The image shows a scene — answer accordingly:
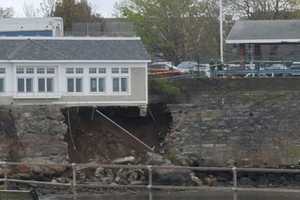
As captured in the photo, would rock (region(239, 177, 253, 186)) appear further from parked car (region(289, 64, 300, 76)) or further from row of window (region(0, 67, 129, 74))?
parked car (region(289, 64, 300, 76))

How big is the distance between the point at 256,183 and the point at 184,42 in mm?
34667

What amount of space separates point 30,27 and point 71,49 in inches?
474

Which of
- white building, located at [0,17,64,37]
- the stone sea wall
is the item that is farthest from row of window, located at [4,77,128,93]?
white building, located at [0,17,64,37]

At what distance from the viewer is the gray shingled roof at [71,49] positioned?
43688 mm

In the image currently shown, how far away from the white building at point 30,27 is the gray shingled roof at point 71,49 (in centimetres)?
1017

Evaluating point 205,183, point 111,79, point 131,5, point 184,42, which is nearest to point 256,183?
point 205,183

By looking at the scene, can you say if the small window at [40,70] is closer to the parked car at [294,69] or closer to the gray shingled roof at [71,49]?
the gray shingled roof at [71,49]

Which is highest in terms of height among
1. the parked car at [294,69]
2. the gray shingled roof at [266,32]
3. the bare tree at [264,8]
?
the bare tree at [264,8]

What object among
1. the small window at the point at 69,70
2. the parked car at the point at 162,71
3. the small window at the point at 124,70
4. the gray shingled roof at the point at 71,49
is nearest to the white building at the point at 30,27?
the parked car at the point at 162,71

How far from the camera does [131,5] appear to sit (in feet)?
271

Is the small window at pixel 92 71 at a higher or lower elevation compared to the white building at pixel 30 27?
lower

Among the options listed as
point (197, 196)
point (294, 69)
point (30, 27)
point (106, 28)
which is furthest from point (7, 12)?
point (197, 196)

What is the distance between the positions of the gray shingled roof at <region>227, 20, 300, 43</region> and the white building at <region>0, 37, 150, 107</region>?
478 inches

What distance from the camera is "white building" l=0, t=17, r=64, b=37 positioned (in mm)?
55812
